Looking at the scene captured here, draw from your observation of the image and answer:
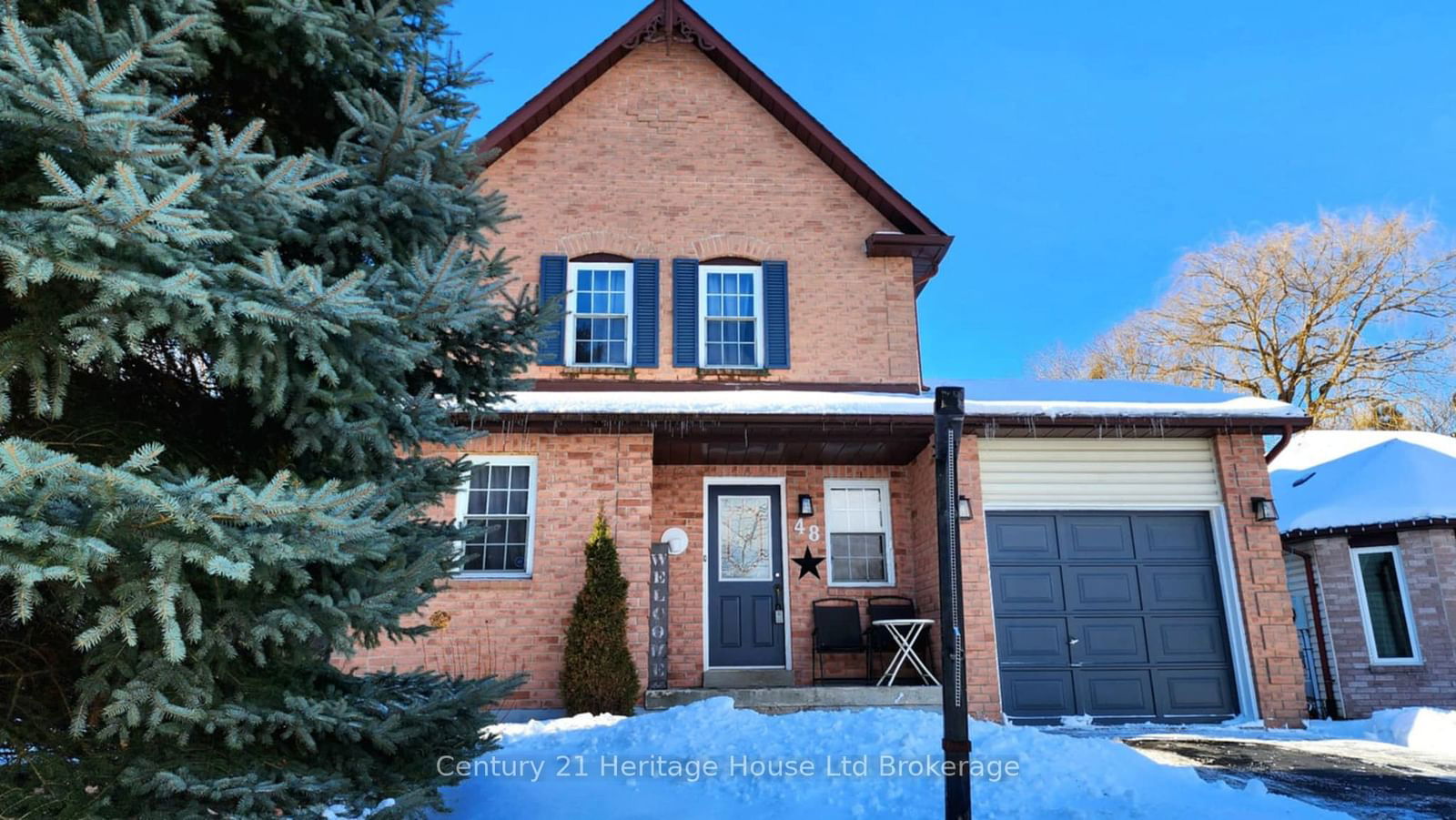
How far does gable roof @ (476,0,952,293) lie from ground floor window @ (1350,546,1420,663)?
7257mm

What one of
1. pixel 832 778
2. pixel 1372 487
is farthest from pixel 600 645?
pixel 1372 487

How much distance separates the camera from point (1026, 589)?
34.2 ft

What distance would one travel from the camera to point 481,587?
9633 millimetres

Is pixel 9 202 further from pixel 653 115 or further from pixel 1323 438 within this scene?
pixel 1323 438

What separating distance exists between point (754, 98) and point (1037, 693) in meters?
8.47

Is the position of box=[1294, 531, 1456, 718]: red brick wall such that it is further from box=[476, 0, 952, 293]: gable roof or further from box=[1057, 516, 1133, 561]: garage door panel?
box=[476, 0, 952, 293]: gable roof

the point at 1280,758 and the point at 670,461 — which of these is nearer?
the point at 1280,758

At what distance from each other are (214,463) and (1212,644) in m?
10.5

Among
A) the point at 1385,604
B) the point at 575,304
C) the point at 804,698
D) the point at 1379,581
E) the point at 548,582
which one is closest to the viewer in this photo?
the point at 804,698

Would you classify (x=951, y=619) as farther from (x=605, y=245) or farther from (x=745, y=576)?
(x=605, y=245)

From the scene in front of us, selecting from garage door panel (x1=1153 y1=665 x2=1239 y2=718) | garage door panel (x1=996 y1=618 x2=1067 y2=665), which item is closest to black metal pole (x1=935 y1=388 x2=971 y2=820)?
garage door panel (x1=996 y1=618 x2=1067 y2=665)

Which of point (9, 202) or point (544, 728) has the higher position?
point (9, 202)

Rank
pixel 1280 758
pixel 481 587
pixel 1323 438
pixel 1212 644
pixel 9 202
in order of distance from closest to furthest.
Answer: pixel 9 202 → pixel 1280 758 → pixel 481 587 → pixel 1212 644 → pixel 1323 438

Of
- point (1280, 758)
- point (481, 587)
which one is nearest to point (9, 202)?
point (481, 587)
